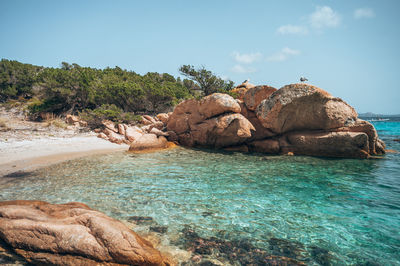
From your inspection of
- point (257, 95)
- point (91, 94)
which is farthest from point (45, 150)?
point (257, 95)

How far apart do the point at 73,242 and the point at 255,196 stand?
5146 mm

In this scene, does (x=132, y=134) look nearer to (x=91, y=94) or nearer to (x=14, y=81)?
(x=91, y=94)

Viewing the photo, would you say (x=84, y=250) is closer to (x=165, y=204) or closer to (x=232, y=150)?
(x=165, y=204)

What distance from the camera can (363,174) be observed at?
898 centimetres

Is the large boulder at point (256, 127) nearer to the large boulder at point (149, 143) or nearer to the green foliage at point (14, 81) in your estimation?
the large boulder at point (149, 143)

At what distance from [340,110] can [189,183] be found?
11.1 m

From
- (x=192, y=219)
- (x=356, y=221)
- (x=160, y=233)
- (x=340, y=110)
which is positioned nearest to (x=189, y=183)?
(x=192, y=219)

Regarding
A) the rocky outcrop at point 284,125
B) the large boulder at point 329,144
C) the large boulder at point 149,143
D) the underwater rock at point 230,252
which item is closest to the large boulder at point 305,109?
Answer: the rocky outcrop at point 284,125

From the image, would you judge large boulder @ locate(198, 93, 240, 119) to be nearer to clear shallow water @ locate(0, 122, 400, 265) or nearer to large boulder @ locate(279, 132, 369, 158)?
large boulder @ locate(279, 132, 369, 158)

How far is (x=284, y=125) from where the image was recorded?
13.6m

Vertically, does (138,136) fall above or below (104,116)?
below

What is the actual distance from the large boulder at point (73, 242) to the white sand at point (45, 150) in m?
6.87

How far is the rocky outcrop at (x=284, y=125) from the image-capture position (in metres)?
A: 12.4

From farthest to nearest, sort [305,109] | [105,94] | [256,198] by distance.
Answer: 1. [105,94]
2. [305,109]
3. [256,198]
